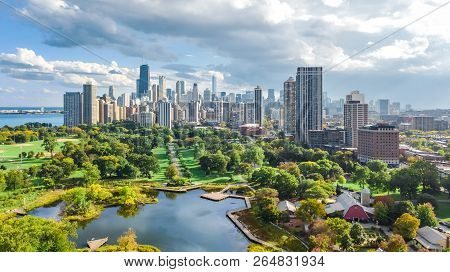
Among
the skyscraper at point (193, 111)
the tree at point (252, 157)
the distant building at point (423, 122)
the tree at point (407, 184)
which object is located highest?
the skyscraper at point (193, 111)

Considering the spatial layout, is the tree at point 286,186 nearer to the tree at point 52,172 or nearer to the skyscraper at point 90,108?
the tree at point 52,172

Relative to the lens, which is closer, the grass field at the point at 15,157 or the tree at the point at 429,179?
the tree at the point at 429,179

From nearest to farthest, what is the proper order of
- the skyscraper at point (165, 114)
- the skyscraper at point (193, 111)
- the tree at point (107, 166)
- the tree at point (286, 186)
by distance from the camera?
Result: the tree at point (286, 186) < the tree at point (107, 166) < the skyscraper at point (165, 114) < the skyscraper at point (193, 111)

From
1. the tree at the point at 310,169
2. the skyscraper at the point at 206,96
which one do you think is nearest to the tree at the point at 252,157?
the tree at the point at 310,169

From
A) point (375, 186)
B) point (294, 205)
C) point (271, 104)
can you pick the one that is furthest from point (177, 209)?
point (271, 104)

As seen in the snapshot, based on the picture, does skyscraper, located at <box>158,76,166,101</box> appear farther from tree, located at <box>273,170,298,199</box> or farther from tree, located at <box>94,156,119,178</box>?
→ tree, located at <box>273,170,298,199</box>

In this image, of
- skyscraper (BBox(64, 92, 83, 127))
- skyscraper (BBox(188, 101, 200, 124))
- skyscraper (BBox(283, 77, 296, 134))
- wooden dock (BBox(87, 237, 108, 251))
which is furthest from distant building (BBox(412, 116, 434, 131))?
wooden dock (BBox(87, 237, 108, 251))

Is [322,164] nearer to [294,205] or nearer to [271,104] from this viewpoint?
[294,205]
